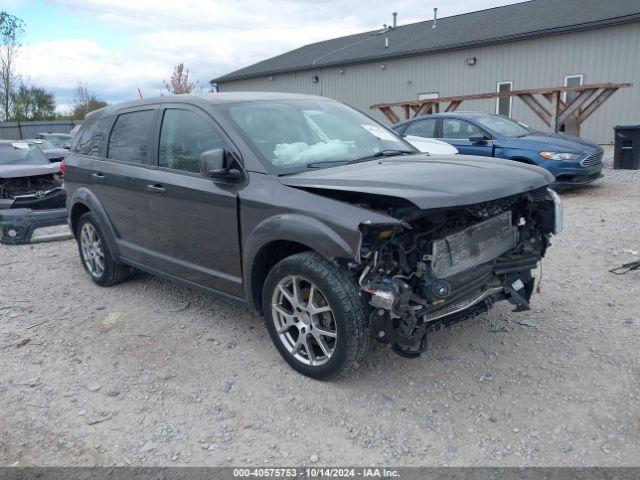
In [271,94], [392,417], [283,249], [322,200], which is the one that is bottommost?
[392,417]

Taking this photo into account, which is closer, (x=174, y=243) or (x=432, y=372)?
(x=432, y=372)

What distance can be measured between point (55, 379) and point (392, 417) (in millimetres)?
2298

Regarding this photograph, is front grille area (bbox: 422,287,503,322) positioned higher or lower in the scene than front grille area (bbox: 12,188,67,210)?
lower

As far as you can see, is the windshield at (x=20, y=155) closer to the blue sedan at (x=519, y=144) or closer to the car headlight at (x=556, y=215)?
the blue sedan at (x=519, y=144)

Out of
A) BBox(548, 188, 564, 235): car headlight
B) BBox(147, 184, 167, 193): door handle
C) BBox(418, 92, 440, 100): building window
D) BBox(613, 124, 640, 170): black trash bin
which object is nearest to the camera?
BBox(548, 188, 564, 235): car headlight

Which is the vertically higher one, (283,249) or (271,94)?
(271,94)

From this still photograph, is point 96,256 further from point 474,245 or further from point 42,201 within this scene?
point 474,245

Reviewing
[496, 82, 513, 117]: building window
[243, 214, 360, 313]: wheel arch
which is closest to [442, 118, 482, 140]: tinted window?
[243, 214, 360, 313]: wheel arch

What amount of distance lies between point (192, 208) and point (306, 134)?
39.7 inches

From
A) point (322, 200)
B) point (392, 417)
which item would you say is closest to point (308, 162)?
point (322, 200)

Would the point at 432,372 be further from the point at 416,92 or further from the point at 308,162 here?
the point at 416,92

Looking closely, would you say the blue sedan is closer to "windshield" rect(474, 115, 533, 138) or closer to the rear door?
"windshield" rect(474, 115, 533, 138)

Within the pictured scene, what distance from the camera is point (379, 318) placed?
3.04m

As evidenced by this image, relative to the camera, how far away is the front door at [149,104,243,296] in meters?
3.77
